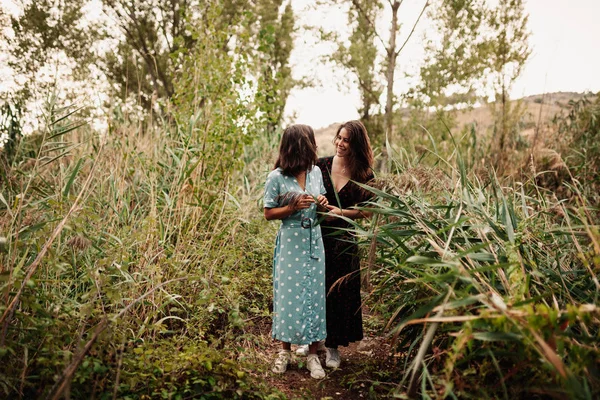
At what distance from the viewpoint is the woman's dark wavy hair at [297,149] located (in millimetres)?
2816

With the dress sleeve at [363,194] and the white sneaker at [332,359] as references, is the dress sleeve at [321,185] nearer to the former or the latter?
the dress sleeve at [363,194]

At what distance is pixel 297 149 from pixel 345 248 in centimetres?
78

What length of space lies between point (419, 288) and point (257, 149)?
448cm

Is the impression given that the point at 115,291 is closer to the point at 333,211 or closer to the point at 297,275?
the point at 297,275

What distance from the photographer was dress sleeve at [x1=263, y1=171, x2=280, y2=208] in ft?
9.27

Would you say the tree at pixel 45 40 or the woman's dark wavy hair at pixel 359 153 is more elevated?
the tree at pixel 45 40

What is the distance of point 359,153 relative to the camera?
3.10m

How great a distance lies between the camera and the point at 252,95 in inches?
162

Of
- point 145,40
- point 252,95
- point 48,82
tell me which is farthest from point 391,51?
point 145,40

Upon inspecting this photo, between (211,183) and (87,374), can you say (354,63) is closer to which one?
(211,183)

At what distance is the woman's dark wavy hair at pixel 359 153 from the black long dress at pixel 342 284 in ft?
0.30

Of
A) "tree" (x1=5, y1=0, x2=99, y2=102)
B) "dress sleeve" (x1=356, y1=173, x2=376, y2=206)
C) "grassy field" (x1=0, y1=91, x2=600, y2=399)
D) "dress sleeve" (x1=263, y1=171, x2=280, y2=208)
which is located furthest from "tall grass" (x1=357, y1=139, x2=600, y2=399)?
"tree" (x1=5, y1=0, x2=99, y2=102)

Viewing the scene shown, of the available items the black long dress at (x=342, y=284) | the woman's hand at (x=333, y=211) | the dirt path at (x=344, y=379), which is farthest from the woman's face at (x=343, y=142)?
the dirt path at (x=344, y=379)

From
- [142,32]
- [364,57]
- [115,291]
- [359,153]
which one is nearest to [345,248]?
[359,153]
